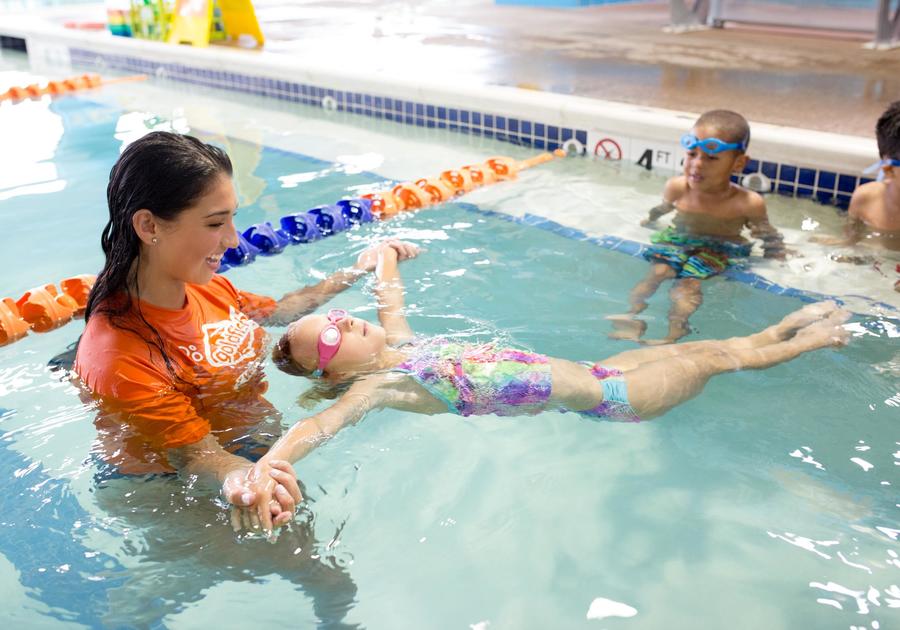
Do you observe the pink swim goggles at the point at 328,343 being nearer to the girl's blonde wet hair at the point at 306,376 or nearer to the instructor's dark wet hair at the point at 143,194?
the girl's blonde wet hair at the point at 306,376

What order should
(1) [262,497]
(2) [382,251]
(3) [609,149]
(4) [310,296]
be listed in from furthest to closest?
(3) [609,149], (2) [382,251], (4) [310,296], (1) [262,497]

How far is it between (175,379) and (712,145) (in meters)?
2.98

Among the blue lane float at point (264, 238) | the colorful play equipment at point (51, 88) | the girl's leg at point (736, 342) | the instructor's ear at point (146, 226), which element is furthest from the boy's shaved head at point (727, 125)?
the colorful play equipment at point (51, 88)

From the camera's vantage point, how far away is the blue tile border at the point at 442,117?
5.35 metres

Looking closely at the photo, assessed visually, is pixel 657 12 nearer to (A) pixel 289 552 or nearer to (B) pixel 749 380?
(B) pixel 749 380

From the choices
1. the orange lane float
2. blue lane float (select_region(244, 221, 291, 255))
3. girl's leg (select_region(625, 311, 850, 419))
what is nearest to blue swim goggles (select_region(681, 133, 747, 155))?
girl's leg (select_region(625, 311, 850, 419))

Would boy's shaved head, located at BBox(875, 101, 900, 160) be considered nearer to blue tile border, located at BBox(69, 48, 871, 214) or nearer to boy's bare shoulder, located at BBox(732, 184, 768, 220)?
boy's bare shoulder, located at BBox(732, 184, 768, 220)

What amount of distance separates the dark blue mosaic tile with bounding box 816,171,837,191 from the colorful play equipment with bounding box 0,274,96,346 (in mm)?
4235

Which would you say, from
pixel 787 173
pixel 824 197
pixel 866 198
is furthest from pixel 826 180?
pixel 866 198

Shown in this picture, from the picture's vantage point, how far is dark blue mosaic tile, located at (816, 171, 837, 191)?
525 cm

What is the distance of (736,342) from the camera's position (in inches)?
131

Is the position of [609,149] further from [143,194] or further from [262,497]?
[262,497]

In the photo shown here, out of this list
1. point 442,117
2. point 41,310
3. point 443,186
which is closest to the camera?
point 41,310

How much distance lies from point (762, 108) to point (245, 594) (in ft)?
17.2
